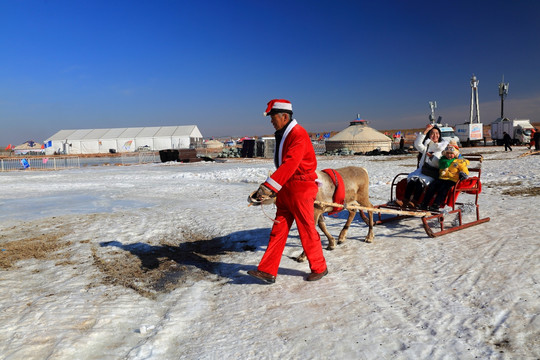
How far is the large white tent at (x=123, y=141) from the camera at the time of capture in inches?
2608

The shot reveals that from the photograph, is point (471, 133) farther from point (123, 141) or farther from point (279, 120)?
point (123, 141)

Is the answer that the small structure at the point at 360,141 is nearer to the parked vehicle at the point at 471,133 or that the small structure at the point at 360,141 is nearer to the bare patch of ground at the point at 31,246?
the parked vehicle at the point at 471,133

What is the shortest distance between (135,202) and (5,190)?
289 inches

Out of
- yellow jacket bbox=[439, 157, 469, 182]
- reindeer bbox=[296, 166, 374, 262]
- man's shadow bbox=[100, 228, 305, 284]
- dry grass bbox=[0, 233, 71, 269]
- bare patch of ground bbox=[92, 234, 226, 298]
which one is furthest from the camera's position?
yellow jacket bbox=[439, 157, 469, 182]

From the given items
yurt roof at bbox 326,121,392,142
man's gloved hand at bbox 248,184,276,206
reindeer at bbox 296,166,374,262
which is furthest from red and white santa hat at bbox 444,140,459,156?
yurt roof at bbox 326,121,392,142

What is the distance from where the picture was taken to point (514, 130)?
42250 millimetres

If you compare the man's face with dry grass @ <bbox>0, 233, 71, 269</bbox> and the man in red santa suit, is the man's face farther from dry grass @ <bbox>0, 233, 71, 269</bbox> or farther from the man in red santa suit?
dry grass @ <bbox>0, 233, 71, 269</bbox>

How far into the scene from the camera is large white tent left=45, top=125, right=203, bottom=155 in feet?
217

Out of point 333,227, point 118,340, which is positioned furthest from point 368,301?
point 333,227

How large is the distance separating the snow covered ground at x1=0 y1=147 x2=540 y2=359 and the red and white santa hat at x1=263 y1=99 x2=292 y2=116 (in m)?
2.08

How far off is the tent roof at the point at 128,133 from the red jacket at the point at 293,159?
64.3 meters

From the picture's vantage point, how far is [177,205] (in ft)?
36.9

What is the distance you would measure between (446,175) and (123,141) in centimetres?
6715

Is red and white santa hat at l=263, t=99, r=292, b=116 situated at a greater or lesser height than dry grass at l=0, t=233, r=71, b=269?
greater
